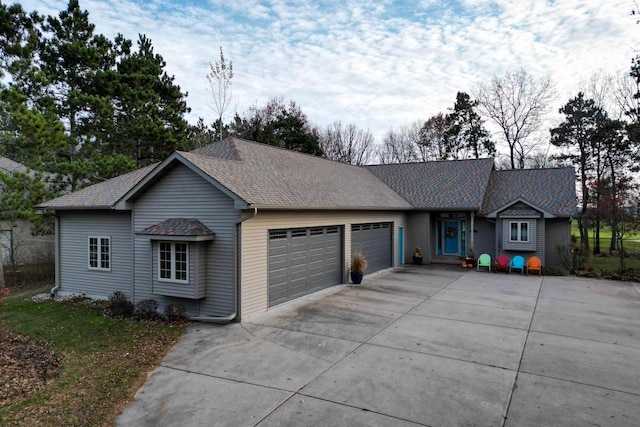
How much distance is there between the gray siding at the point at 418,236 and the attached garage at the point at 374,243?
214 centimetres

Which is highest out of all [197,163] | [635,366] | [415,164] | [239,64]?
[239,64]

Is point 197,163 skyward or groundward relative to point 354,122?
groundward

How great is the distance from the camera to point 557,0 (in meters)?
10.9

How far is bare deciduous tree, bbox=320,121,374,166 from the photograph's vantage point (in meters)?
42.2

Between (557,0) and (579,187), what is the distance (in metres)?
21.9

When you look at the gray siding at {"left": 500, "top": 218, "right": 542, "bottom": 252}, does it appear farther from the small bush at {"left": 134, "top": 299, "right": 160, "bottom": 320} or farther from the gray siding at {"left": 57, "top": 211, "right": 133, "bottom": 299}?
the gray siding at {"left": 57, "top": 211, "right": 133, "bottom": 299}

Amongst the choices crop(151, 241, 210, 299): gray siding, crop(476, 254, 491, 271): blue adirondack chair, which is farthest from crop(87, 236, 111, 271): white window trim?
crop(476, 254, 491, 271): blue adirondack chair

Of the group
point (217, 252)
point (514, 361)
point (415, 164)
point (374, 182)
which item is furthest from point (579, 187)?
point (217, 252)

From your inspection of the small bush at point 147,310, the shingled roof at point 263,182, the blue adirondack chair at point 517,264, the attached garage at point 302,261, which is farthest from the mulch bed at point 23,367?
the blue adirondack chair at point 517,264

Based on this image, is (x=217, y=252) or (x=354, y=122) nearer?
(x=217, y=252)

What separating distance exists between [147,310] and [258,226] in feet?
12.3

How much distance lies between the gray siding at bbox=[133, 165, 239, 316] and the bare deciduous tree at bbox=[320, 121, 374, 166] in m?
31.7

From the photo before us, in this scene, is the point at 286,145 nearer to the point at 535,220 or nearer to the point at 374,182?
the point at 374,182

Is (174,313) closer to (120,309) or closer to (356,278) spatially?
(120,309)
